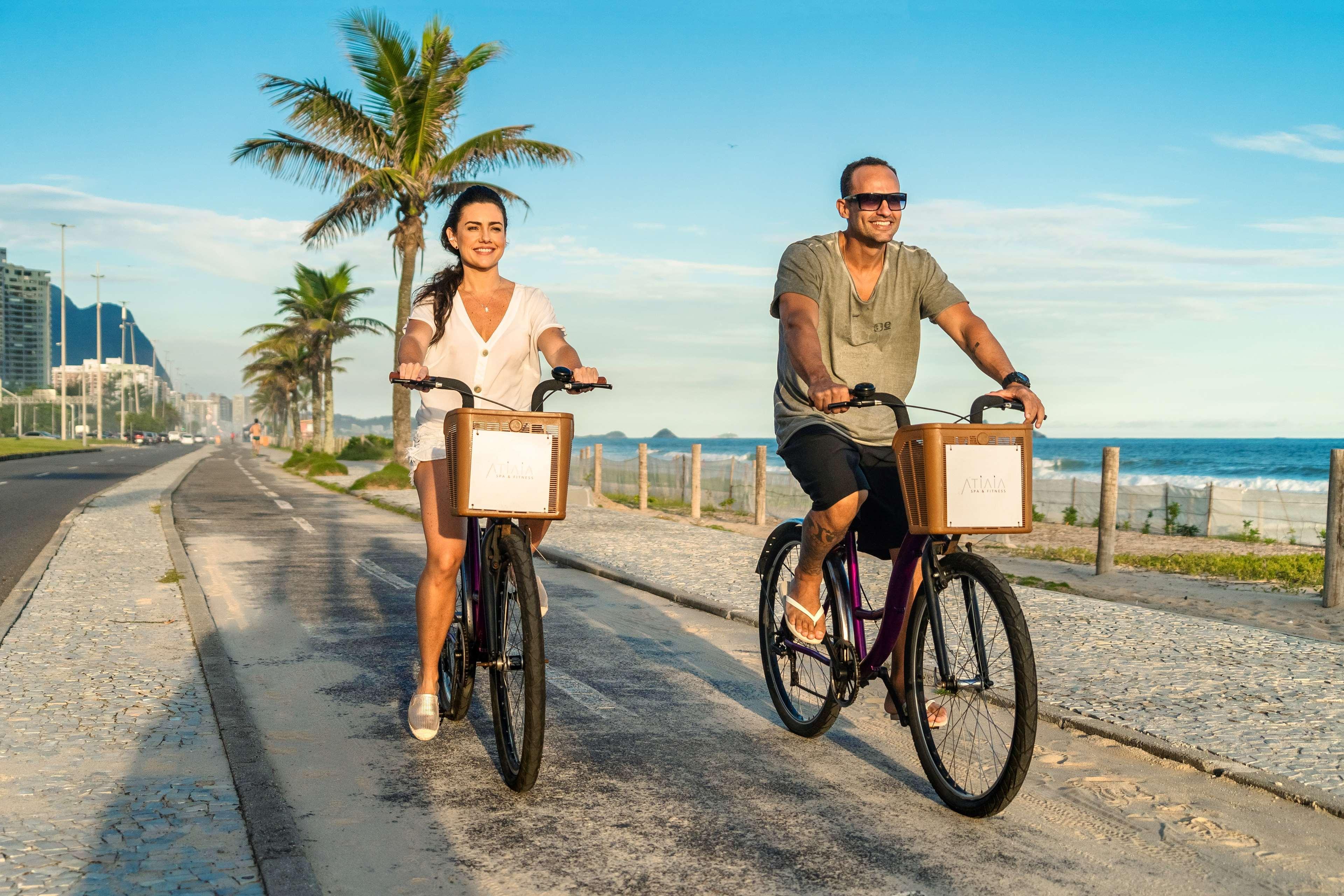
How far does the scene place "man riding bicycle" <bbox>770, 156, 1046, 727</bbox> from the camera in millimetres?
3768

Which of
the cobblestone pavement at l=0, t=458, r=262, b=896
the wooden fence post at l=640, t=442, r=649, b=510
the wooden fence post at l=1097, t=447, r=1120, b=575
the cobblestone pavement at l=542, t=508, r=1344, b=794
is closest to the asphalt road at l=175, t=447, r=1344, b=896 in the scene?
the cobblestone pavement at l=0, t=458, r=262, b=896

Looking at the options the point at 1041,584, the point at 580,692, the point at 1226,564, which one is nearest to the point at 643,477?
the point at 1226,564

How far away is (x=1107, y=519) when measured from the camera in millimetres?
11086

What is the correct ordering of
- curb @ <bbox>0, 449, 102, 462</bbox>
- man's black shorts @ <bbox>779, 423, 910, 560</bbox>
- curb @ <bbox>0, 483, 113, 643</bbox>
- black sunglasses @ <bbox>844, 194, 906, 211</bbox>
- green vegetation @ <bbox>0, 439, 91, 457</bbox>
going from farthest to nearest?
green vegetation @ <bbox>0, 439, 91, 457</bbox> → curb @ <bbox>0, 449, 102, 462</bbox> → curb @ <bbox>0, 483, 113, 643</bbox> → black sunglasses @ <bbox>844, 194, 906, 211</bbox> → man's black shorts @ <bbox>779, 423, 910, 560</bbox>

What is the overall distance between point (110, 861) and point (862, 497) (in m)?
2.48

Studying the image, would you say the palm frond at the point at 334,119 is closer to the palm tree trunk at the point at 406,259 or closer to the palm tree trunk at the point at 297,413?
the palm tree trunk at the point at 406,259

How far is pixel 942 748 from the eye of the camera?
11.8ft

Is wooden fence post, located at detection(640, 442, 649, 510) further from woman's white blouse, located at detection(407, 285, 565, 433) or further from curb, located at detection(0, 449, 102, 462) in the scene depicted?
curb, located at detection(0, 449, 102, 462)

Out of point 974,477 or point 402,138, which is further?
point 402,138

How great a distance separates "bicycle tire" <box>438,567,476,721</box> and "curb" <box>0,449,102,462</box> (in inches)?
1160

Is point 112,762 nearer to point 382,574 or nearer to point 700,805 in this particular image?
point 700,805

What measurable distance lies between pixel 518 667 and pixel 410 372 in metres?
1.04

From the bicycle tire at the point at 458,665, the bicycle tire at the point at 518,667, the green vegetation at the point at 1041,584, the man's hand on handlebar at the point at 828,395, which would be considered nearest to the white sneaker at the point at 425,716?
the bicycle tire at the point at 458,665

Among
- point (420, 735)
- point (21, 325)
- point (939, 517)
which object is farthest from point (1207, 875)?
point (21, 325)
